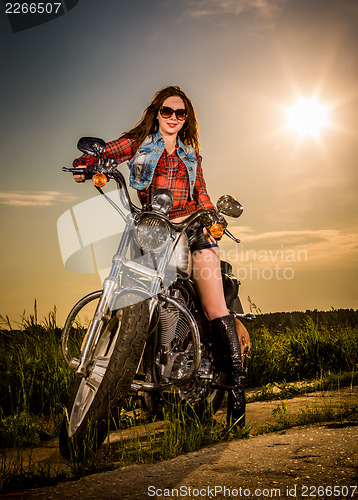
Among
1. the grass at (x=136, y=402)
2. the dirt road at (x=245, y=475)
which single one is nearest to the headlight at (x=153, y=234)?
the grass at (x=136, y=402)

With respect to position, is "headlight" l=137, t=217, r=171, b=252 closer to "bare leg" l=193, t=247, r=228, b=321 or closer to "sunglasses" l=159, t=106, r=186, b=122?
"bare leg" l=193, t=247, r=228, b=321

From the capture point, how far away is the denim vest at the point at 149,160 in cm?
382

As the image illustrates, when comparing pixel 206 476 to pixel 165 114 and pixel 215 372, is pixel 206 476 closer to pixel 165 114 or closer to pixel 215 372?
pixel 215 372

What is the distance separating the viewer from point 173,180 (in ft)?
12.8

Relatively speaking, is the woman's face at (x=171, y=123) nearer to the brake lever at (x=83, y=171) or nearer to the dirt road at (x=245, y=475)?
the brake lever at (x=83, y=171)

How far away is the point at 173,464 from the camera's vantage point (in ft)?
9.11

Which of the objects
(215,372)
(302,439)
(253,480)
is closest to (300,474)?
(253,480)

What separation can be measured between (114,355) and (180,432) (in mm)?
698

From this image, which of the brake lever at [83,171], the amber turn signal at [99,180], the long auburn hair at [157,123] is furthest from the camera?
the long auburn hair at [157,123]

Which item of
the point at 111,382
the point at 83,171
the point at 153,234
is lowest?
the point at 111,382

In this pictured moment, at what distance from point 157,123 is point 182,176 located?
1.80 ft

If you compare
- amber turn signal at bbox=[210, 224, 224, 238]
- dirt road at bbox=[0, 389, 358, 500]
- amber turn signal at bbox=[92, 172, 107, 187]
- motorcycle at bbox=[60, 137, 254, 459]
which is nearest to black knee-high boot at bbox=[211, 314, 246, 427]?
motorcycle at bbox=[60, 137, 254, 459]

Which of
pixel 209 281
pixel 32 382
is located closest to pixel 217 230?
pixel 209 281

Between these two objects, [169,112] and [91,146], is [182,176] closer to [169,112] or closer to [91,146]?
[169,112]
